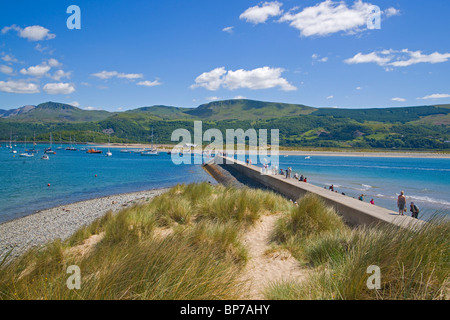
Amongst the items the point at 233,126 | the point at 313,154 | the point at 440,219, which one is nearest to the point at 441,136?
the point at 313,154

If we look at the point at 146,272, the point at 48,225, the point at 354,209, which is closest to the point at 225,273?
the point at 146,272

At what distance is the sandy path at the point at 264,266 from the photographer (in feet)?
12.9

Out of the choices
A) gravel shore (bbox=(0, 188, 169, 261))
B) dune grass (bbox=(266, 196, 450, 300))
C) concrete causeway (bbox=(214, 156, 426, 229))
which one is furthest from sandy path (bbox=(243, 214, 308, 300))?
gravel shore (bbox=(0, 188, 169, 261))

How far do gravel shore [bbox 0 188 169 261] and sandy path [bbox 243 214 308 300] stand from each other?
251 inches

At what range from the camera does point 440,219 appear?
403cm

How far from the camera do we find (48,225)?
13109mm

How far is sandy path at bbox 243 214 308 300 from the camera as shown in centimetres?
392

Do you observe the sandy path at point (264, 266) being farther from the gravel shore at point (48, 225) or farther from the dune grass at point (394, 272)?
the gravel shore at point (48, 225)

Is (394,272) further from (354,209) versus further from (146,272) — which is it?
(354,209)

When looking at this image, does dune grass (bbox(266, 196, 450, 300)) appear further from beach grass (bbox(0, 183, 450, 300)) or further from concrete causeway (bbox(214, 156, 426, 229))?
concrete causeway (bbox(214, 156, 426, 229))

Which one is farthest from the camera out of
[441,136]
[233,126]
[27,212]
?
[233,126]

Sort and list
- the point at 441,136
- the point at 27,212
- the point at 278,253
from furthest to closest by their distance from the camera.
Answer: the point at 441,136 → the point at 27,212 → the point at 278,253
